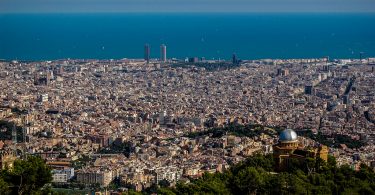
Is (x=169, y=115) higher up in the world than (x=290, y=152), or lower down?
higher up

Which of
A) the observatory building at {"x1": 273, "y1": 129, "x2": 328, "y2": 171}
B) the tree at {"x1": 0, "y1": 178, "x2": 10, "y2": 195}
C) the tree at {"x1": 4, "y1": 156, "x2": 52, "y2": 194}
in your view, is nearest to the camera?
the tree at {"x1": 0, "y1": 178, "x2": 10, "y2": 195}

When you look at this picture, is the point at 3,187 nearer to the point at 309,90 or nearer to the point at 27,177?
the point at 27,177

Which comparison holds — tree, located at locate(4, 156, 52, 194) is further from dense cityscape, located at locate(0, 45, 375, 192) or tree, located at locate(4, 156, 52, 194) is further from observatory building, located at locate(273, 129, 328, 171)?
dense cityscape, located at locate(0, 45, 375, 192)

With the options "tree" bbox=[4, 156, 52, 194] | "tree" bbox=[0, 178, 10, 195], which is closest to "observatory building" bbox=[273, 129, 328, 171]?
"tree" bbox=[4, 156, 52, 194]

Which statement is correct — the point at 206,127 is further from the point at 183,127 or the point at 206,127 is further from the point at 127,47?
the point at 127,47

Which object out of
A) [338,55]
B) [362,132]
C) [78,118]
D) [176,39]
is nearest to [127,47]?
[176,39]

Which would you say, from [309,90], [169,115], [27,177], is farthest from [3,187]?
[309,90]

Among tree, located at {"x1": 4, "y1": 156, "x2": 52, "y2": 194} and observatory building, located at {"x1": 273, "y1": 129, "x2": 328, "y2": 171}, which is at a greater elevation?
observatory building, located at {"x1": 273, "y1": 129, "x2": 328, "y2": 171}

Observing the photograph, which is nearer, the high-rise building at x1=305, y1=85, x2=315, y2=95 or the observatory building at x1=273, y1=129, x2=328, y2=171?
the observatory building at x1=273, y1=129, x2=328, y2=171
